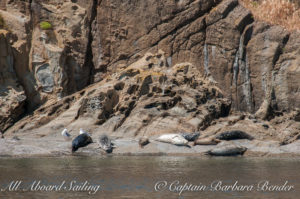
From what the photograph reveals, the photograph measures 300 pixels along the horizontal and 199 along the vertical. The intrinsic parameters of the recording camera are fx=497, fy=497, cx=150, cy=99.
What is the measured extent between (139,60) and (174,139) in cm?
1000

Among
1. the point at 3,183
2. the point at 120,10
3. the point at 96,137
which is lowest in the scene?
the point at 96,137

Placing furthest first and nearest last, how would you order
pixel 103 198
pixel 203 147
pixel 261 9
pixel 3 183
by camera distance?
pixel 261 9
pixel 203 147
pixel 3 183
pixel 103 198

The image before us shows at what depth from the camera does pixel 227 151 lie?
2309cm

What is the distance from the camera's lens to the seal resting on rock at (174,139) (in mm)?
24344

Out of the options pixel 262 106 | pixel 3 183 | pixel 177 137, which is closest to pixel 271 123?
pixel 262 106

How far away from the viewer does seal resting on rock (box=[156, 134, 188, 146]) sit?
2434 centimetres

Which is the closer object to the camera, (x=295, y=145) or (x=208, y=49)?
(x=295, y=145)

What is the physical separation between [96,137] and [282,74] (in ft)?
43.4

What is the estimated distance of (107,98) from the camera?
2961 cm

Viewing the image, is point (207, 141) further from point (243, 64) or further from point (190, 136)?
point (243, 64)

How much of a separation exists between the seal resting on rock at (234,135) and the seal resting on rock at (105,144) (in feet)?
18.2

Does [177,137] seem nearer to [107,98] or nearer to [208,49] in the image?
[107,98]

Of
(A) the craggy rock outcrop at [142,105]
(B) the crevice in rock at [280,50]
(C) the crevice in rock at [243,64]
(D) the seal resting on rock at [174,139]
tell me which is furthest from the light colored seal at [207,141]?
(B) the crevice in rock at [280,50]

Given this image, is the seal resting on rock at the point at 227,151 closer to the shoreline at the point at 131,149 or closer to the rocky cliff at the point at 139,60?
the shoreline at the point at 131,149
